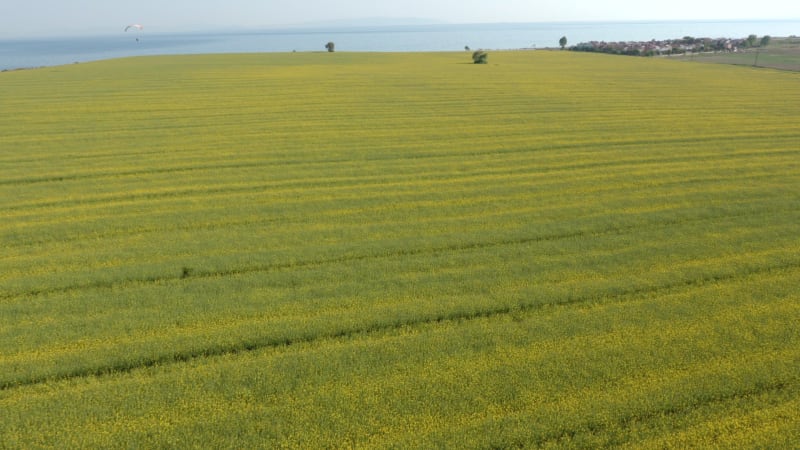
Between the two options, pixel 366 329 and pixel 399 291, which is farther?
pixel 399 291

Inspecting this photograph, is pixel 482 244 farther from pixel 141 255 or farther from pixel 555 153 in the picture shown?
pixel 555 153

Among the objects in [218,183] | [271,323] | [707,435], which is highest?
[218,183]

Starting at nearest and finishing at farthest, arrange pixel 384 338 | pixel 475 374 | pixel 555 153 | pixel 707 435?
pixel 707 435 < pixel 475 374 < pixel 384 338 < pixel 555 153

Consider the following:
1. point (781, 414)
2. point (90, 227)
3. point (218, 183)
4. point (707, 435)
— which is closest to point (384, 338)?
point (707, 435)

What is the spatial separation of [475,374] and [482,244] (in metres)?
4.57

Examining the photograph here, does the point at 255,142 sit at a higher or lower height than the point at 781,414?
higher

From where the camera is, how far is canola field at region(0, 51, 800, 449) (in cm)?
654

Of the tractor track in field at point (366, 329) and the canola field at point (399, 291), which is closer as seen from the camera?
the canola field at point (399, 291)

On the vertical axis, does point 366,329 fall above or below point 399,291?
below

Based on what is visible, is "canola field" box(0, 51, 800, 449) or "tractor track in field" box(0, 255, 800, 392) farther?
"tractor track in field" box(0, 255, 800, 392)

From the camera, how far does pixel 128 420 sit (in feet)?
21.2

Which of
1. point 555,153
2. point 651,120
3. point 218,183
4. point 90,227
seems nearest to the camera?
point 90,227

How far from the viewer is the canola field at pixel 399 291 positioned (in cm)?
654

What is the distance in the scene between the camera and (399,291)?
9.47m
